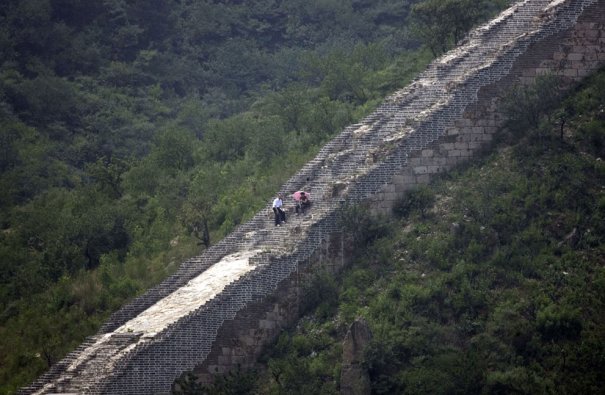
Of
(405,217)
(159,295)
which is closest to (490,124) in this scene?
(405,217)

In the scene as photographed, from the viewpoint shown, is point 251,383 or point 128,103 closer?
point 251,383

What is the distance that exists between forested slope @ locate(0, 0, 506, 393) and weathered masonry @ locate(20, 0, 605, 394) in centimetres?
240

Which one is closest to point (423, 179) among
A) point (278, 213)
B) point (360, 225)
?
point (360, 225)

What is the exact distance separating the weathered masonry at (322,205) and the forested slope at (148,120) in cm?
240

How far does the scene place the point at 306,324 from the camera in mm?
31297

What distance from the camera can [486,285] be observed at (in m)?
30.4

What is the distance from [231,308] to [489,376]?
5.42 m

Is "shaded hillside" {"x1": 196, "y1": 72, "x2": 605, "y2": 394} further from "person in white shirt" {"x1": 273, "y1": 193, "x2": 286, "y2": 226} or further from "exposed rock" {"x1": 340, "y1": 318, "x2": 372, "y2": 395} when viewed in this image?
"person in white shirt" {"x1": 273, "y1": 193, "x2": 286, "y2": 226}

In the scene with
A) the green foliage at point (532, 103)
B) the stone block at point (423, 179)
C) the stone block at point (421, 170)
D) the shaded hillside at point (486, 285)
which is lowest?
the shaded hillside at point (486, 285)

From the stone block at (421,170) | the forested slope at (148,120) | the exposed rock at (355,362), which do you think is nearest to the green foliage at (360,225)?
the stone block at (421,170)

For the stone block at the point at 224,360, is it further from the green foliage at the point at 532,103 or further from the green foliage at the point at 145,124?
the green foliage at the point at 532,103

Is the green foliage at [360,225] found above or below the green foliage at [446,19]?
below

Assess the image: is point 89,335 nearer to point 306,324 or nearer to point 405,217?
point 306,324

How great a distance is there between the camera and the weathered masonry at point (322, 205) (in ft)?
99.2
